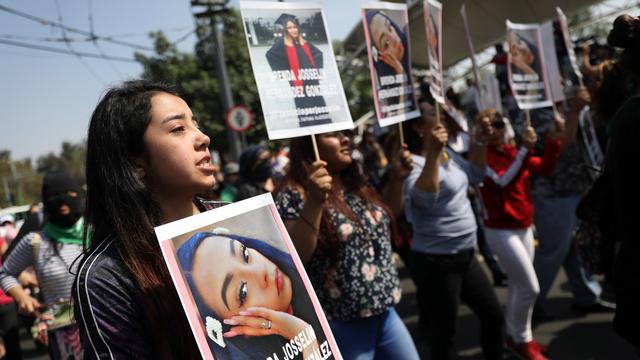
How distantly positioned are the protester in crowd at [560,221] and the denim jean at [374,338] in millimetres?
2497

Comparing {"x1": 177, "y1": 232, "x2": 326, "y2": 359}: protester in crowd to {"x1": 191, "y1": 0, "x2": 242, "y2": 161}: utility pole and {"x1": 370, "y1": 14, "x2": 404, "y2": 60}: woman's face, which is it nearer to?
{"x1": 370, "y1": 14, "x2": 404, "y2": 60}: woman's face

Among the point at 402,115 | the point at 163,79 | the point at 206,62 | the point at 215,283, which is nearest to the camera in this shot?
the point at 215,283

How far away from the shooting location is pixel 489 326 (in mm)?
3439

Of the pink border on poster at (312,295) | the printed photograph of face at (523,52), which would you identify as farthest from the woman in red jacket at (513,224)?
the pink border on poster at (312,295)

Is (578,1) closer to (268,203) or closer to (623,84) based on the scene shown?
(623,84)

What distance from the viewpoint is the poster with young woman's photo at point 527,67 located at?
→ 4059 millimetres

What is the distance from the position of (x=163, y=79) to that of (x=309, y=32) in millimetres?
884

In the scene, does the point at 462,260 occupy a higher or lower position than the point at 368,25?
lower

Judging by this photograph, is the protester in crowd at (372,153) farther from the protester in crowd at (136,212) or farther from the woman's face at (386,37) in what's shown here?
the protester in crowd at (136,212)

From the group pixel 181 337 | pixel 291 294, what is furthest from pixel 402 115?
pixel 181 337

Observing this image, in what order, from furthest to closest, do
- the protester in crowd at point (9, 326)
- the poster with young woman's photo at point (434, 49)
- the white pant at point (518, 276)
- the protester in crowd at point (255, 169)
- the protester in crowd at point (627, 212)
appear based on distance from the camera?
the protester in crowd at point (255, 169)
the protester in crowd at point (9, 326)
the white pant at point (518, 276)
the poster with young woman's photo at point (434, 49)
the protester in crowd at point (627, 212)

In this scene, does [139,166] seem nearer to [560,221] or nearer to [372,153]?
[560,221]

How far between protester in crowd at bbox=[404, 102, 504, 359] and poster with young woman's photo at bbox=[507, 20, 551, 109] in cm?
98

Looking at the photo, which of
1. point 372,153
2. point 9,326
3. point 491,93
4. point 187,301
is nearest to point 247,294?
point 187,301
